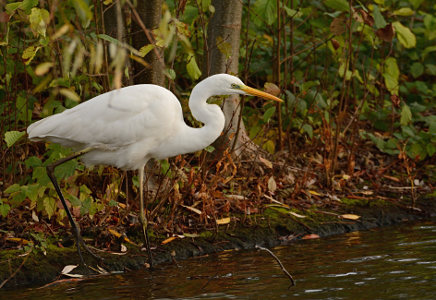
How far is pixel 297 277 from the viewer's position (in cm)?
451

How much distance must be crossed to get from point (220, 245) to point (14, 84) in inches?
92.2

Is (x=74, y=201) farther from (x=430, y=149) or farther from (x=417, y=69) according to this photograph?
(x=417, y=69)

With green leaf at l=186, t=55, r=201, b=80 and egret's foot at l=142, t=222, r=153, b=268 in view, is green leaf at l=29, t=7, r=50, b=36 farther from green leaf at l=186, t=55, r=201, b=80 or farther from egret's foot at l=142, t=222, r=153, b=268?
egret's foot at l=142, t=222, r=153, b=268

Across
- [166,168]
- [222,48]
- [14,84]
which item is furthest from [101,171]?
[222,48]

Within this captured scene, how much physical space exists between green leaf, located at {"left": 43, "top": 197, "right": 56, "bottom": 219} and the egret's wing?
1.87ft

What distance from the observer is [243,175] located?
683 cm

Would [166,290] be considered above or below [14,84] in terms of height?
below

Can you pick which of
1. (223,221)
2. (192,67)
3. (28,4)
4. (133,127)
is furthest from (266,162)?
(28,4)

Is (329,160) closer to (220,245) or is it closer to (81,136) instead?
(220,245)

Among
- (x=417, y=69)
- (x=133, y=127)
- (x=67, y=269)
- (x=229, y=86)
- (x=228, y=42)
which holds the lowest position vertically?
(x=67, y=269)

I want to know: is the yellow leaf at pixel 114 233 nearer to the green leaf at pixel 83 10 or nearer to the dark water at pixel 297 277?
the dark water at pixel 297 277

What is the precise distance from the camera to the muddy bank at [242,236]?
16.1ft

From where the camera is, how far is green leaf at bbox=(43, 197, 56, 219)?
5410mm

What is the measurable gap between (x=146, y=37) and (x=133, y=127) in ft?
3.89
